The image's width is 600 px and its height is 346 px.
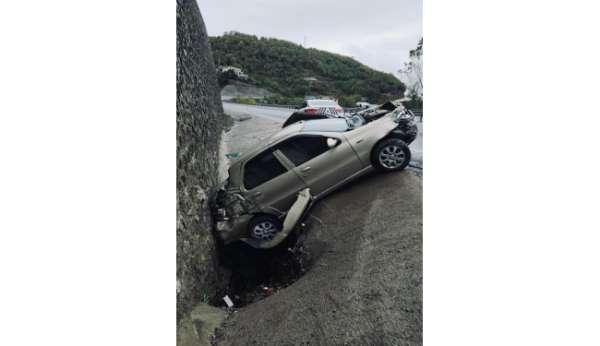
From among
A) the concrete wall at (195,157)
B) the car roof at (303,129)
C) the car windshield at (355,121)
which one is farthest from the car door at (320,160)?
the concrete wall at (195,157)

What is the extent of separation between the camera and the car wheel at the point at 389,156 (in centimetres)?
423

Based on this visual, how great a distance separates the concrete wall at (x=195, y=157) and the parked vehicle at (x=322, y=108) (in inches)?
39.0

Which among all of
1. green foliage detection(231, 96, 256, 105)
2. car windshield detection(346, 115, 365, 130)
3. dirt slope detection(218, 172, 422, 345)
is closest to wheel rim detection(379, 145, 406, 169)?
dirt slope detection(218, 172, 422, 345)

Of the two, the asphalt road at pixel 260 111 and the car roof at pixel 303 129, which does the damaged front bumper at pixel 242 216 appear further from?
the asphalt road at pixel 260 111

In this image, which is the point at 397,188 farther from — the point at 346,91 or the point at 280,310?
the point at 280,310

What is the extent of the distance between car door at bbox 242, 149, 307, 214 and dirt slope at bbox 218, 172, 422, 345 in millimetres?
441

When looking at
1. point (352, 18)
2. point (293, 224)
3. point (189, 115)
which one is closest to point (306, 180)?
point (293, 224)

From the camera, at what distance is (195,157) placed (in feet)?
12.8

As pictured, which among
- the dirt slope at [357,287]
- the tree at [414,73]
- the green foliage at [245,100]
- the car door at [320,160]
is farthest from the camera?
the green foliage at [245,100]

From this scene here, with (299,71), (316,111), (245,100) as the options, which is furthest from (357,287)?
(245,100)

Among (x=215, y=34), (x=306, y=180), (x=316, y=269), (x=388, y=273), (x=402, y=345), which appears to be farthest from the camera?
(x=306, y=180)

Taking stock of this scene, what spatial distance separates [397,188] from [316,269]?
114cm

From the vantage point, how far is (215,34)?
157 inches

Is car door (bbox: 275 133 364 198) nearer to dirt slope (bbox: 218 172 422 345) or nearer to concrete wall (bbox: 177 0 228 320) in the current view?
dirt slope (bbox: 218 172 422 345)
